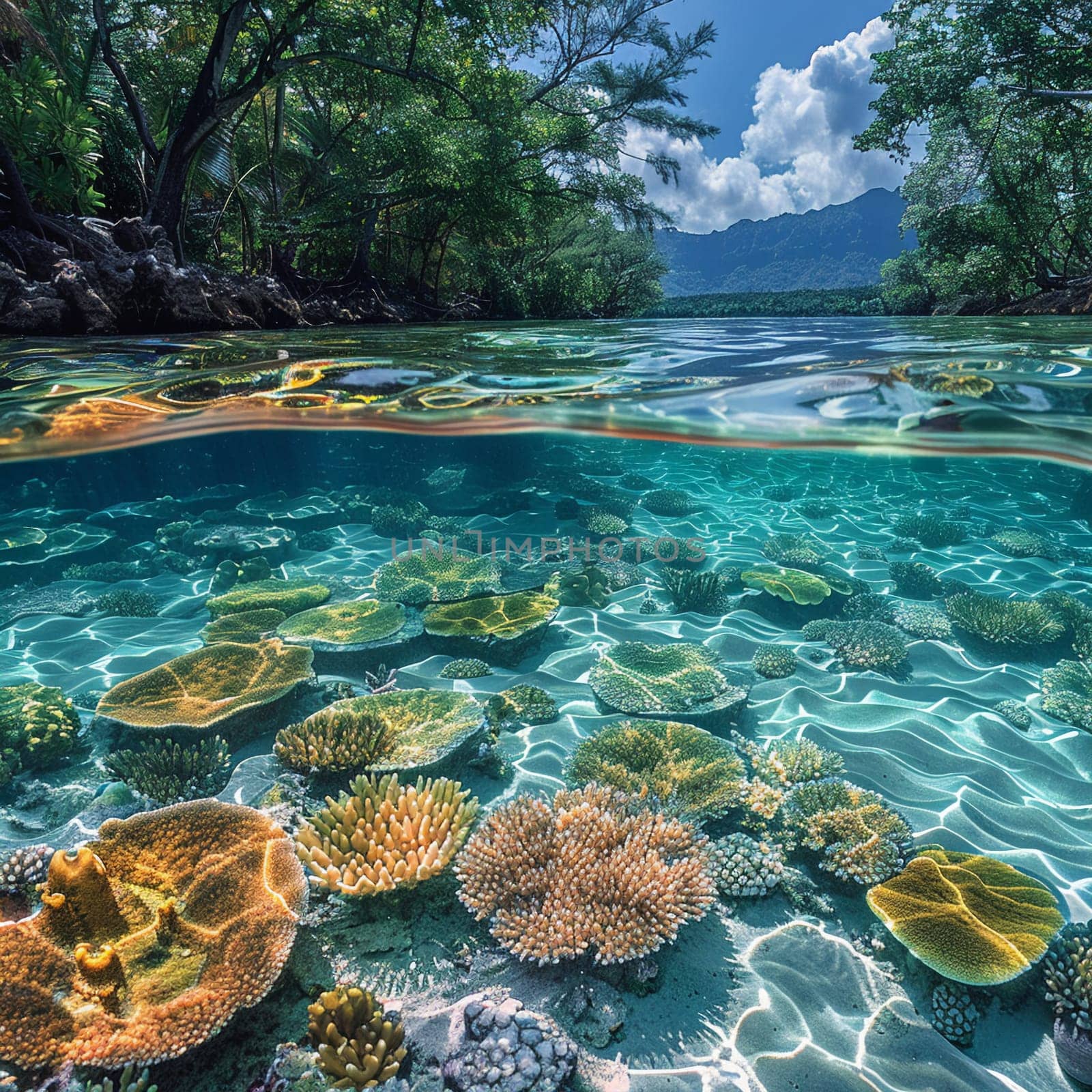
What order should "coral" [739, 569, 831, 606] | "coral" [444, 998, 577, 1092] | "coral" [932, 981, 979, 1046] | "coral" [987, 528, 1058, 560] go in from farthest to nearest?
"coral" [987, 528, 1058, 560]
"coral" [739, 569, 831, 606]
"coral" [932, 981, 979, 1046]
"coral" [444, 998, 577, 1092]

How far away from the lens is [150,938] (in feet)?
12.1

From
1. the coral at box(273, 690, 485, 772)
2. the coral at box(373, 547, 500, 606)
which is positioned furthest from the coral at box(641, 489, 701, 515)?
the coral at box(273, 690, 485, 772)

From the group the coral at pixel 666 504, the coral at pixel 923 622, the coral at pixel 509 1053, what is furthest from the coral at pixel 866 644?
the coral at pixel 666 504

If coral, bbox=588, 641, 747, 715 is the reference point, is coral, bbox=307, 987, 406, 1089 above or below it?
above

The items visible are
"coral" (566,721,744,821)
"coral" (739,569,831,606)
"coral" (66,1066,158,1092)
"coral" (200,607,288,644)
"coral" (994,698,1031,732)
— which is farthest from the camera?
"coral" (739,569,831,606)

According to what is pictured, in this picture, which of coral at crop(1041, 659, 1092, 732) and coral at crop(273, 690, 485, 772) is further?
coral at crop(1041, 659, 1092, 732)

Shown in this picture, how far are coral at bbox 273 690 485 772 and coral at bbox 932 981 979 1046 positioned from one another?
3.93m

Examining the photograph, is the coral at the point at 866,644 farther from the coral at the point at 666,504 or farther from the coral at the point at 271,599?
the coral at the point at 271,599

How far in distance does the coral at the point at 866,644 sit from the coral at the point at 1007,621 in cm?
133

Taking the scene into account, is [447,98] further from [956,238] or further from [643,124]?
[956,238]

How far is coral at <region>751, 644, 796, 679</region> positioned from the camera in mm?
8023

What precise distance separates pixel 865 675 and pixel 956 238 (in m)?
28.1

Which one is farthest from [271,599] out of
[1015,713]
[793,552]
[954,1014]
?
[793,552]

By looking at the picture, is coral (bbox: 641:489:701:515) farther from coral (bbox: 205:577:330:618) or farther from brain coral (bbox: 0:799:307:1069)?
brain coral (bbox: 0:799:307:1069)
